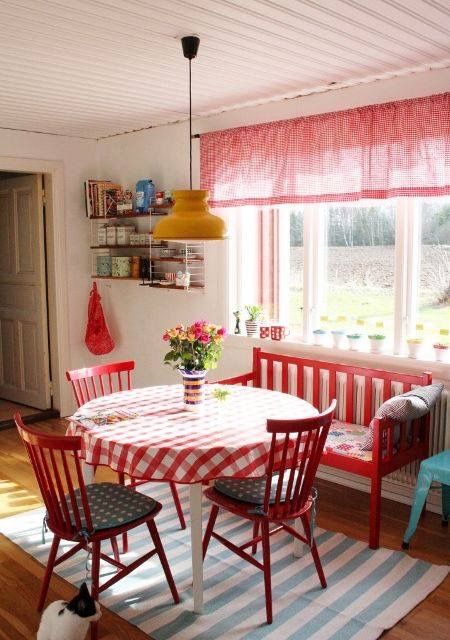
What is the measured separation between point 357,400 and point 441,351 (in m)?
0.64

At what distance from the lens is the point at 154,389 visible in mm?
3697

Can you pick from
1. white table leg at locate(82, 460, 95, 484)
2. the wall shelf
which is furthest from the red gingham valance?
white table leg at locate(82, 460, 95, 484)

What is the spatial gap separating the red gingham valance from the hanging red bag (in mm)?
1743

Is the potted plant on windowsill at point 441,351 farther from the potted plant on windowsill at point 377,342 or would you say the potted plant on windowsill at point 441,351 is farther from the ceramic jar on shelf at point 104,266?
the ceramic jar on shelf at point 104,266

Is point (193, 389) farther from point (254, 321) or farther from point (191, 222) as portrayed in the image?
point (254, 321)

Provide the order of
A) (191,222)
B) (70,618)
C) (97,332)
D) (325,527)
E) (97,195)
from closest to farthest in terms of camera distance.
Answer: (70,618) < (191,222) < (325,527) < (97,195) < (97,332)

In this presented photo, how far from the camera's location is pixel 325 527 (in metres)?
3.58

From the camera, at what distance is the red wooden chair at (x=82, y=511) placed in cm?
246

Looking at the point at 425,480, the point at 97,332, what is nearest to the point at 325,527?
the point at 425,480

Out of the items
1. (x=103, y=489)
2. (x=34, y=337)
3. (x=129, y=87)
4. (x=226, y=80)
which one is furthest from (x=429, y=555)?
(x=34, y=337)

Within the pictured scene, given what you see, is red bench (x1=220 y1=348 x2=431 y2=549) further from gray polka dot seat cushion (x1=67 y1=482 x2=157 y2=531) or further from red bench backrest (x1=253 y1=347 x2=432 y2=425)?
gray polka dot seat cushion (x1=67 y1=482 x2=157 y2=531)

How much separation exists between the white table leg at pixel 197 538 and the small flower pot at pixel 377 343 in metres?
1.77

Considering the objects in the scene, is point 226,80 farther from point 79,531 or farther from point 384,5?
point 79,531

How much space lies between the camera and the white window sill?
3.72 m
